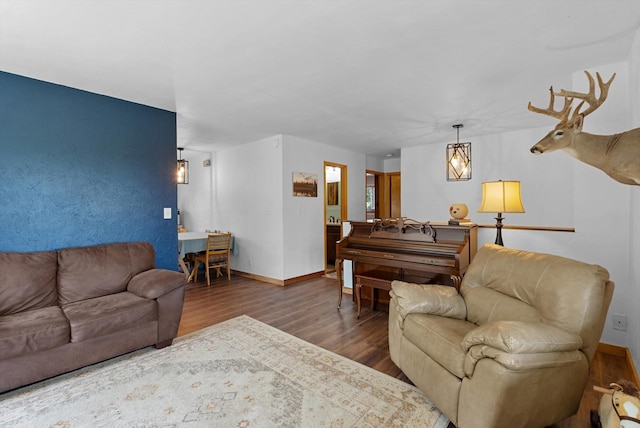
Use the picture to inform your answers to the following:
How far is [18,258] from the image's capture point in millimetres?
2582

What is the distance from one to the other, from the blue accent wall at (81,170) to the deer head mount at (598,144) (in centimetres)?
374

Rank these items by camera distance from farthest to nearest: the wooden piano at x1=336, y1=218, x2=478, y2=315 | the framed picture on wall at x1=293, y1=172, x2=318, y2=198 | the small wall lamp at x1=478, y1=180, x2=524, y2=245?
the framed picture on wall at x1=293, y1=172, x2=318, y2=198 → the wooden piano at x1=336, y1=218, x2=478, y2=315 → the small wall lamp at x1=478, y1=180, x2=524, y2=245

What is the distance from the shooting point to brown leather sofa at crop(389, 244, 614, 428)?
1.46 meters

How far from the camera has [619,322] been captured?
8.60 ft

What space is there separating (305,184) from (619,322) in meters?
4.23

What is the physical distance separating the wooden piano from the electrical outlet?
1.20m

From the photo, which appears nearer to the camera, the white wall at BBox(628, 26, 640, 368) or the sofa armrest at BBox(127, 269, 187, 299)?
the white wall at BBox(628, 26, 640, 368)

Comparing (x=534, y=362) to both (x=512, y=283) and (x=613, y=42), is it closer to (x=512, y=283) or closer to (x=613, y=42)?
(x=512, y=283)

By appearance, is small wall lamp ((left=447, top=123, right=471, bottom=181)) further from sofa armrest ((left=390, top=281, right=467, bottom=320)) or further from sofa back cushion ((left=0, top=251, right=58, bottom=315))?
sofa back cushion ((left=0, top=251, right=58, bottom=315))

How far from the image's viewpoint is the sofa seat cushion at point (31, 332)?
2.01 meters

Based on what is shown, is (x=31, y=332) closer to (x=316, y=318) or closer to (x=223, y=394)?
(x=223, y=394)

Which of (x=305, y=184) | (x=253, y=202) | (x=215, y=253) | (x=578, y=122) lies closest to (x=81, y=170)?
(x=215, y=253)

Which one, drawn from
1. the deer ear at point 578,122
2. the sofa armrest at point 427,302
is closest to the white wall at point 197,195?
the sofa armrest at point 427,302

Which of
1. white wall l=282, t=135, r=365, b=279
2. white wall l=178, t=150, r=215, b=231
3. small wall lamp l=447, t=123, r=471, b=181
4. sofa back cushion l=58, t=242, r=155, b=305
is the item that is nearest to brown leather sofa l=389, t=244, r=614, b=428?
small wall lamp l=447, t=123, r=471, b=181
